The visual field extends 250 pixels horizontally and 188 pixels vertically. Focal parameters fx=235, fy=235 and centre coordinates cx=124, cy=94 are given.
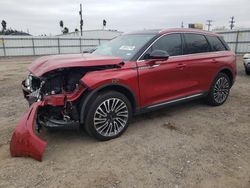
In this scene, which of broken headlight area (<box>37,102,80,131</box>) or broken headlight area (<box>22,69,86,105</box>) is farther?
broken headlight area (<box>22,69,86,105</box>)

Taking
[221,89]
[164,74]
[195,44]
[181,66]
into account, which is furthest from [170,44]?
[221,89]

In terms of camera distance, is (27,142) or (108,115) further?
(108,115)

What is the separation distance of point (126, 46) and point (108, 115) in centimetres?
147

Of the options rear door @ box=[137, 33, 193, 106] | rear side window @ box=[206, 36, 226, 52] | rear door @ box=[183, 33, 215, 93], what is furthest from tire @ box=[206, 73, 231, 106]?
rear door @ box=[137, 33, 193, 106]

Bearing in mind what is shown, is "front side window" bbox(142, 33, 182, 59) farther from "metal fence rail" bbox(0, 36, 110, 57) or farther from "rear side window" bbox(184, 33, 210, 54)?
"metal fence rail" bbox(0, 36, 110, 57)

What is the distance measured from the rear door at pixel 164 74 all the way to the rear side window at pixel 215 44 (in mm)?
1116

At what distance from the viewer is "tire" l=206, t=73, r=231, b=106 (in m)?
5.55

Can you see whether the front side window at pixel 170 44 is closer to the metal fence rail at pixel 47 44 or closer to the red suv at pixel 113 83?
the red suv at pixel 113 83

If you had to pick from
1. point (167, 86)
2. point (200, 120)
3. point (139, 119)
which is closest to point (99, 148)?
point (139, 119)

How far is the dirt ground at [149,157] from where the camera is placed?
2863 millimetres

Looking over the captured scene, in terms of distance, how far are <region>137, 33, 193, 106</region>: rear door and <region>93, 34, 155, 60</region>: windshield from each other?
Result: 203 mm

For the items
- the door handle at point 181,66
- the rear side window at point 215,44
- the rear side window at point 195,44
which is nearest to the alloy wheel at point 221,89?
the rear side window at point 215,44

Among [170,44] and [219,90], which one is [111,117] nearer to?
[170,44]

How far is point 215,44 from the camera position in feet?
18.2
